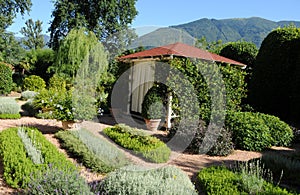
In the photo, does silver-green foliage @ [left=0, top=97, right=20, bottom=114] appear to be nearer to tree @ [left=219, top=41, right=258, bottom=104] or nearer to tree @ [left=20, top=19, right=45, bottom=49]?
tree @ [left=219, top=41, right=258, bottom=104]

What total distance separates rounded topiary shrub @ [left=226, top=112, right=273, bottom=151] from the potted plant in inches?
98.1

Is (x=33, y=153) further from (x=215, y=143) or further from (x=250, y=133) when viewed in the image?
(x=250, y=133)

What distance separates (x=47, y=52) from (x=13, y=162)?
1917 cm

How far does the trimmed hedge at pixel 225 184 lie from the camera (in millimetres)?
3740

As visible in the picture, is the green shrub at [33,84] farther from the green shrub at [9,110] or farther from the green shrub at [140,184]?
the green shrub at [140,184]

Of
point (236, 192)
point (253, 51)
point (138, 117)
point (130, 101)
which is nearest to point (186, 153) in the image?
point (236, 192)

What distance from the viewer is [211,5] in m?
8.01

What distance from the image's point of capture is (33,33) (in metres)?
40.8

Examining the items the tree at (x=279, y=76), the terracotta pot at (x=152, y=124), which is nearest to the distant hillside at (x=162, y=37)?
the terracotta pot at (x=152, y=124)

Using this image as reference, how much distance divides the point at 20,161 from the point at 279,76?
8.94m

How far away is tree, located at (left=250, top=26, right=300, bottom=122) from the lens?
955cm

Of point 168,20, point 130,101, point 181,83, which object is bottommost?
point 130,101

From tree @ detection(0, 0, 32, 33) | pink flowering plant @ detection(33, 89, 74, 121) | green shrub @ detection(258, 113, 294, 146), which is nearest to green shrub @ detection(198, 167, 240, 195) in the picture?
green shrub @ detection(258, 113, 294, 146)

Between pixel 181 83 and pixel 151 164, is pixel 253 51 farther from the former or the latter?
pixel 151 164
